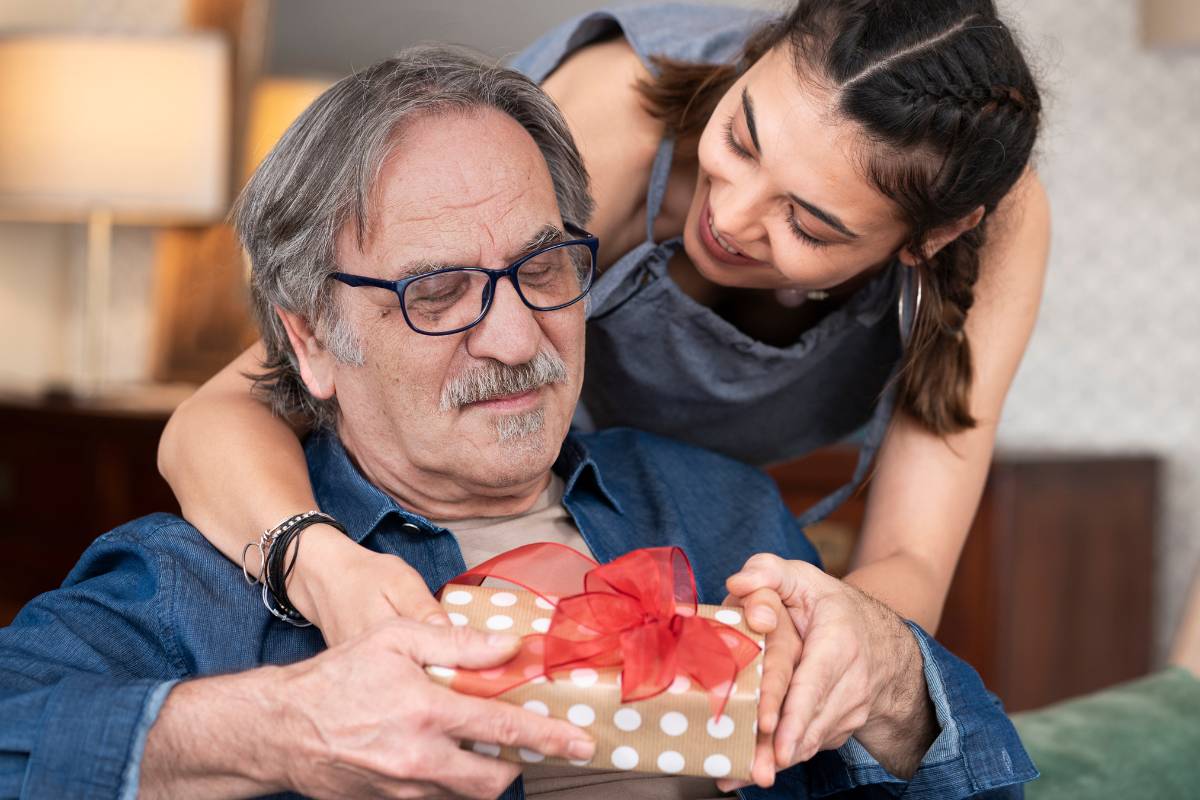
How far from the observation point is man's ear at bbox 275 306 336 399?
4.65 feet

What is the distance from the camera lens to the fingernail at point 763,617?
3.52ft

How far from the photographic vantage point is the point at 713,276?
4.93 ft

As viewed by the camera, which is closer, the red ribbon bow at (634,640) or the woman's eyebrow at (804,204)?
the red ribbon bow at (634,640)

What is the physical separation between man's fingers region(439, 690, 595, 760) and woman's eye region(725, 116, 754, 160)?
26.4 inches

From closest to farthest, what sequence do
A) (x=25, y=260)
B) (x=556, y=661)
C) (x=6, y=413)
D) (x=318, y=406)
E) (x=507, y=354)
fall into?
(x=556, y=661) → (x=507, y=354) → (x=318, y=406) → (x=6, y=413) → (x=25, y=260)

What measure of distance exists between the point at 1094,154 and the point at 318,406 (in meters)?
2.47

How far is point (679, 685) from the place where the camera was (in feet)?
3.24

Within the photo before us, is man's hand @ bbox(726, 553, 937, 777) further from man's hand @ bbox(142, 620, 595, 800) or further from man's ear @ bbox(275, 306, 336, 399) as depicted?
man's ear @ bbox(275, 306, 336, 399)

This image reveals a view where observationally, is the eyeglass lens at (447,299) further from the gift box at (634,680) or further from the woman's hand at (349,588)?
the gift box at (634,680)

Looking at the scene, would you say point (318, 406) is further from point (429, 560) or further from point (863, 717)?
point (863, 717)

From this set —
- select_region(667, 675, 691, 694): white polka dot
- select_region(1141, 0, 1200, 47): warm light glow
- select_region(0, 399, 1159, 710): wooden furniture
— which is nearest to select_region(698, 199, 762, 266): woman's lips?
select_region(667, 675, 691, 694): white polka dot

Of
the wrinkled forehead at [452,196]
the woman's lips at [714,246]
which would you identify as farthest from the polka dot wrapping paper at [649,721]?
the woman's lips at [714,246]

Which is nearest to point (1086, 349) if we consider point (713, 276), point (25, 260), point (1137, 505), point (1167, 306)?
point (1167, 306)

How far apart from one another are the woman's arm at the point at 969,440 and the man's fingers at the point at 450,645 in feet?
2.28
